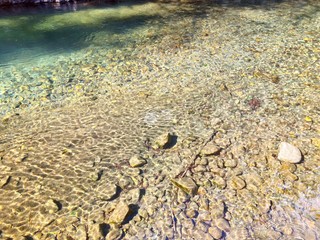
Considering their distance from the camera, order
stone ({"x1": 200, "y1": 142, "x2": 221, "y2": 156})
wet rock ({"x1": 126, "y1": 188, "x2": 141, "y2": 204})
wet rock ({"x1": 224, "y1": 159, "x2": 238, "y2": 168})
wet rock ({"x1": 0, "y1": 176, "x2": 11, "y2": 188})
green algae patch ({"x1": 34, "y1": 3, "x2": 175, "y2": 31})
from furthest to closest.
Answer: green algae patch ({"x1": 34, "y1": 3, "x2": 175, "y2": 31}), stone ({"x1": 200, "y1": 142, "x2": 221, "y2": 156}), wet rock ({"x1": 224, "y1": 159, "x2": 238, "y2": 168}), wet rock ({"x1": 0, "y1": 176, "x2": 11, "y2": 188}), wet rock ({"x1": 126, "y1": 188, "x2": 141, "y2": 204})

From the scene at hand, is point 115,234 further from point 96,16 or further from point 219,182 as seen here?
point 96,16

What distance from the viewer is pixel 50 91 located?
567 centimetres

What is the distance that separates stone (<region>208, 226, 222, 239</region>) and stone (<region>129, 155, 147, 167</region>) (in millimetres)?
1267

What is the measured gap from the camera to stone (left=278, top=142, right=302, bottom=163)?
3.87 m

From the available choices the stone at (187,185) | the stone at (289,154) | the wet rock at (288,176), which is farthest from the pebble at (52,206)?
the stone at (289,154)

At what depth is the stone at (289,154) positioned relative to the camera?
3.87 metres

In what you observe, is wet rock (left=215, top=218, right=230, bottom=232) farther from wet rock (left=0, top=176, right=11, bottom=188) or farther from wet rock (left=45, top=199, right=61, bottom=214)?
wet rock (left=0, top=176, right=11, bottom=188)

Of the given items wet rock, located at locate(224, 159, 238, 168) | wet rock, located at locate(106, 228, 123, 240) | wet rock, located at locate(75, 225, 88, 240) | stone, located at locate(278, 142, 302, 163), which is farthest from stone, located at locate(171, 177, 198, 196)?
stone, located at locate(278, 142, 302, 163)

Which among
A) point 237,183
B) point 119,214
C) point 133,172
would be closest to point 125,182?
point 133,172

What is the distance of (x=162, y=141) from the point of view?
4176 mm

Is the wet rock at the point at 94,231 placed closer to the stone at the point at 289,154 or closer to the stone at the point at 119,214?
the stone at the point at 119,214

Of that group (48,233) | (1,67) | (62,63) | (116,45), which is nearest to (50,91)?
(62,63)

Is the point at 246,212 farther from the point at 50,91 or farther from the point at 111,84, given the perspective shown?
the point at 50,91

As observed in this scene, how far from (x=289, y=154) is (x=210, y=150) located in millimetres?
1075
